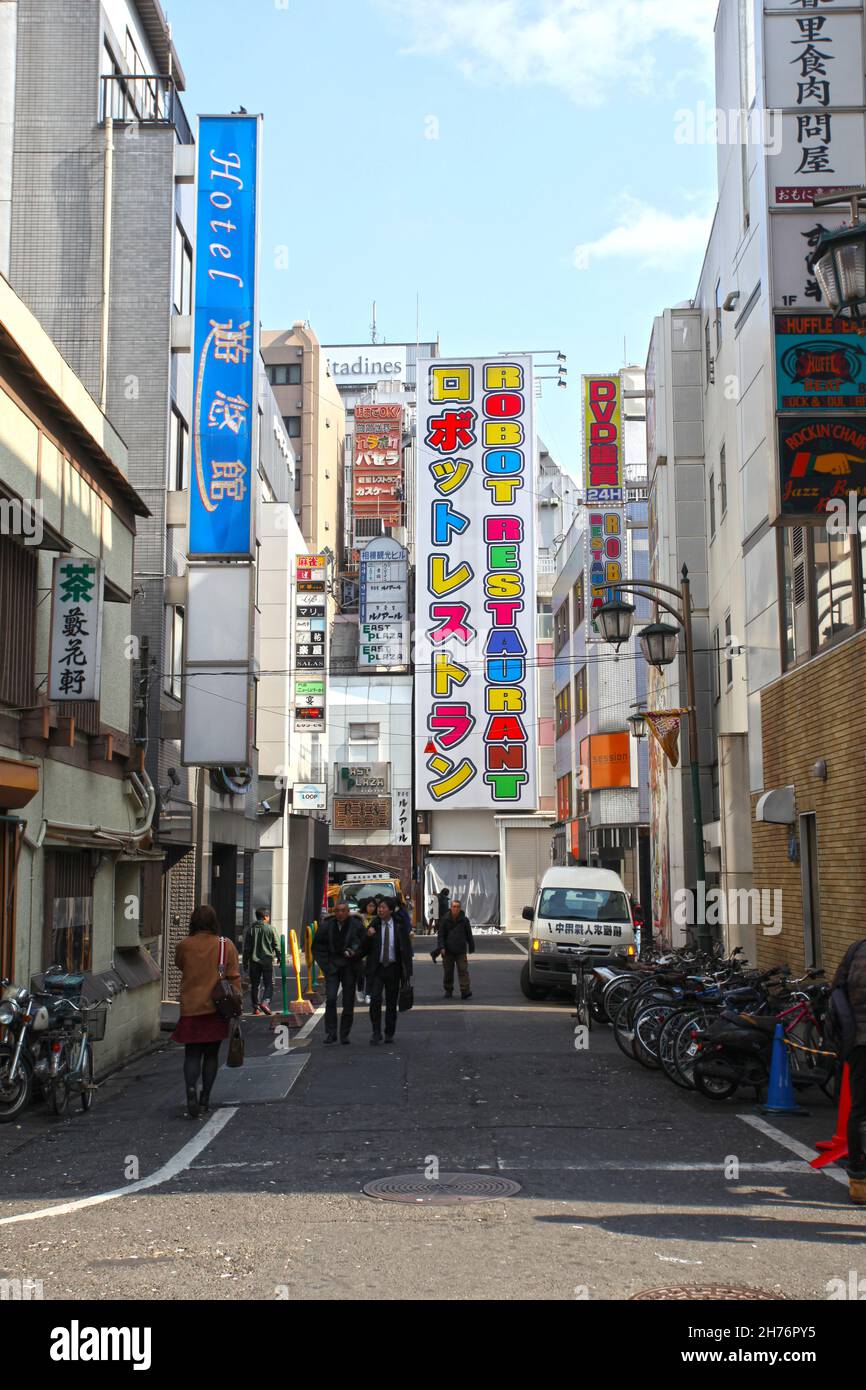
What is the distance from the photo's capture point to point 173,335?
80.2 ft

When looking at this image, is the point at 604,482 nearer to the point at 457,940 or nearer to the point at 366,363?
the point at 457,940

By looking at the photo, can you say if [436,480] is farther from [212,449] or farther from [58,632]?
[58,632]

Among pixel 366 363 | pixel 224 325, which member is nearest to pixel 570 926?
pixel 224 325

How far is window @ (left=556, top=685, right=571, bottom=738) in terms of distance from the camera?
58.7m

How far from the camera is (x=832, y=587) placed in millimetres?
16578

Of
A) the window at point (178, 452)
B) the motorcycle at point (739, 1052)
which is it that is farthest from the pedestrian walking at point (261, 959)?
the motorcycle at point (739, 1052)

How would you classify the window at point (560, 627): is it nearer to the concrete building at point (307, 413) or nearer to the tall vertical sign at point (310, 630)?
the concrete building at point (307, 413)

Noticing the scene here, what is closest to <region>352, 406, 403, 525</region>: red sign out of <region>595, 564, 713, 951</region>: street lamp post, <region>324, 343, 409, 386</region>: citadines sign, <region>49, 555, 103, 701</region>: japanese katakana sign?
<region>324, 343, 409, 386</region>: citadines sign

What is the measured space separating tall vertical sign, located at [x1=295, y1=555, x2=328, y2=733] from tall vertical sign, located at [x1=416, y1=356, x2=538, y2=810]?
199 inches

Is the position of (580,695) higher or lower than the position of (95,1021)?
higher

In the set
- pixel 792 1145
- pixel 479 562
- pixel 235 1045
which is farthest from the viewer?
pixel 479 562

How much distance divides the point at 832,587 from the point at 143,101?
58.0ft

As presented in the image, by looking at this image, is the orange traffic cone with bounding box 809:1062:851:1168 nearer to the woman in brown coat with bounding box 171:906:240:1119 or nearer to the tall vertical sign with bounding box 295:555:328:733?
the woman in brown coat with bounding box 171:906:240:1119

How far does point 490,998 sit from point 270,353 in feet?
203
